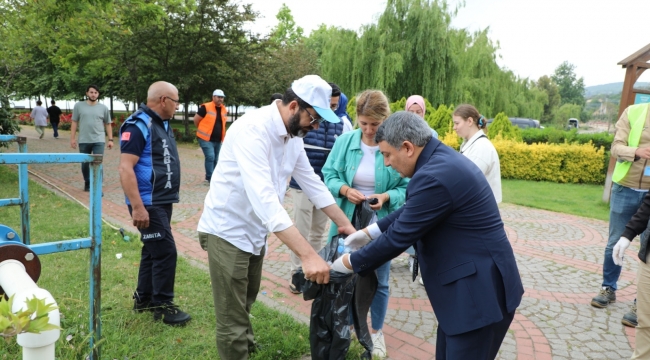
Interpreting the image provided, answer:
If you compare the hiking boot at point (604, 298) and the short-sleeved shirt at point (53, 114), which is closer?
the hiking boot at point (604, 298)

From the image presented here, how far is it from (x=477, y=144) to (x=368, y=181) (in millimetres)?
1396

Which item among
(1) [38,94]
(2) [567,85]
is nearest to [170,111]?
(1) [38,94]

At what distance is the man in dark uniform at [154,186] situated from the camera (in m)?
3.24

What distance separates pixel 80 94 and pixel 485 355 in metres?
38.5

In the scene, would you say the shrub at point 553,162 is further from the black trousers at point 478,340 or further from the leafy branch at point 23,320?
the leafy branch at point 23,320

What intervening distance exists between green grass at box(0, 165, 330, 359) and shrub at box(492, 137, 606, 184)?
11765mm

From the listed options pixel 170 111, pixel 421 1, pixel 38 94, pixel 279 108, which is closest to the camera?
pixel 279 108

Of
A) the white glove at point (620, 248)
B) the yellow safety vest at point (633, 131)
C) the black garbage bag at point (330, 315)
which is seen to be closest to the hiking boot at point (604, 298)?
the yellow safety vest at point (633, 131)

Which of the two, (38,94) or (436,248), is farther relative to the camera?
(38,94)

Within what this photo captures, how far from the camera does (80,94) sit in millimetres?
33875

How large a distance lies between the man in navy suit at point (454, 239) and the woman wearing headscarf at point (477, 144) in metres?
2.11

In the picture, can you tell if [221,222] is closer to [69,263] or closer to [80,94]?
[69,263]

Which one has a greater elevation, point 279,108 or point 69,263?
point 279,108

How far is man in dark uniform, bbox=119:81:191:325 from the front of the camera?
10.6 ft
